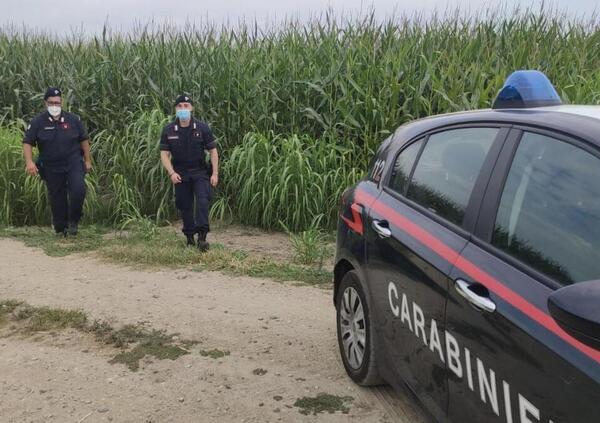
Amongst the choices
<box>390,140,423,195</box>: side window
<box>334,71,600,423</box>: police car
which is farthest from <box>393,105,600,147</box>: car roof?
<box>390,140,423,195</box>: side window

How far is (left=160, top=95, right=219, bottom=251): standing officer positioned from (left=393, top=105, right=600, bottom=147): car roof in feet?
12.7

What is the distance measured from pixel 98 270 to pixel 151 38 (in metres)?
4.95

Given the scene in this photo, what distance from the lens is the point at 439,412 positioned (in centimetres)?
240

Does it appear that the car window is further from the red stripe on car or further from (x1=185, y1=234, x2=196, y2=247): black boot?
(x1=185, y1=234, x2=196, y2=247): black boot

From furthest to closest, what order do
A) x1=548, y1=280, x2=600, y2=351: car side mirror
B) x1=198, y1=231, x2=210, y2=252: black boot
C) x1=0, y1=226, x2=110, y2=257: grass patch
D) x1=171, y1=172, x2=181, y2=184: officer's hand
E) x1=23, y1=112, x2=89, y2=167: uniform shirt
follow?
x1=23, y1=112, x2=89, y2=167: uniform shirt, x1=0, y1=226, x2=110, y2=257: grass patch, x1=198, y1=231, x2=210, y2=252: black boot, x1=171, y1=172, x2=181, y2=184: officer's hand, x1=548, y1=280, x2=600, y2=351: car side mirror

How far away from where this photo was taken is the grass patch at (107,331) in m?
4.05

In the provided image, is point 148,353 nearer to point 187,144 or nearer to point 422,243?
point 422,243

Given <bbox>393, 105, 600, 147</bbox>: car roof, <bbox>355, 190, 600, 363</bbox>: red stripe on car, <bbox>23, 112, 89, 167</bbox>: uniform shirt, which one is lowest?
<bbox>23, 112, 89, 167</bbox>: uniform shirt

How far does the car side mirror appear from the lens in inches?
58.2

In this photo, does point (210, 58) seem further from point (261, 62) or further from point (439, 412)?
point (439, 412)

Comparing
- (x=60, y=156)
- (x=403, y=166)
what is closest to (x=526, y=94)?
(x=403, y=166)

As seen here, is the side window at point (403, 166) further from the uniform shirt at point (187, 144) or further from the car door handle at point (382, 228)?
the uniform shirt at point (187, 144)

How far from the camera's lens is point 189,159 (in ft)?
21.6

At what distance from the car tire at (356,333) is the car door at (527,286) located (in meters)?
0.99
